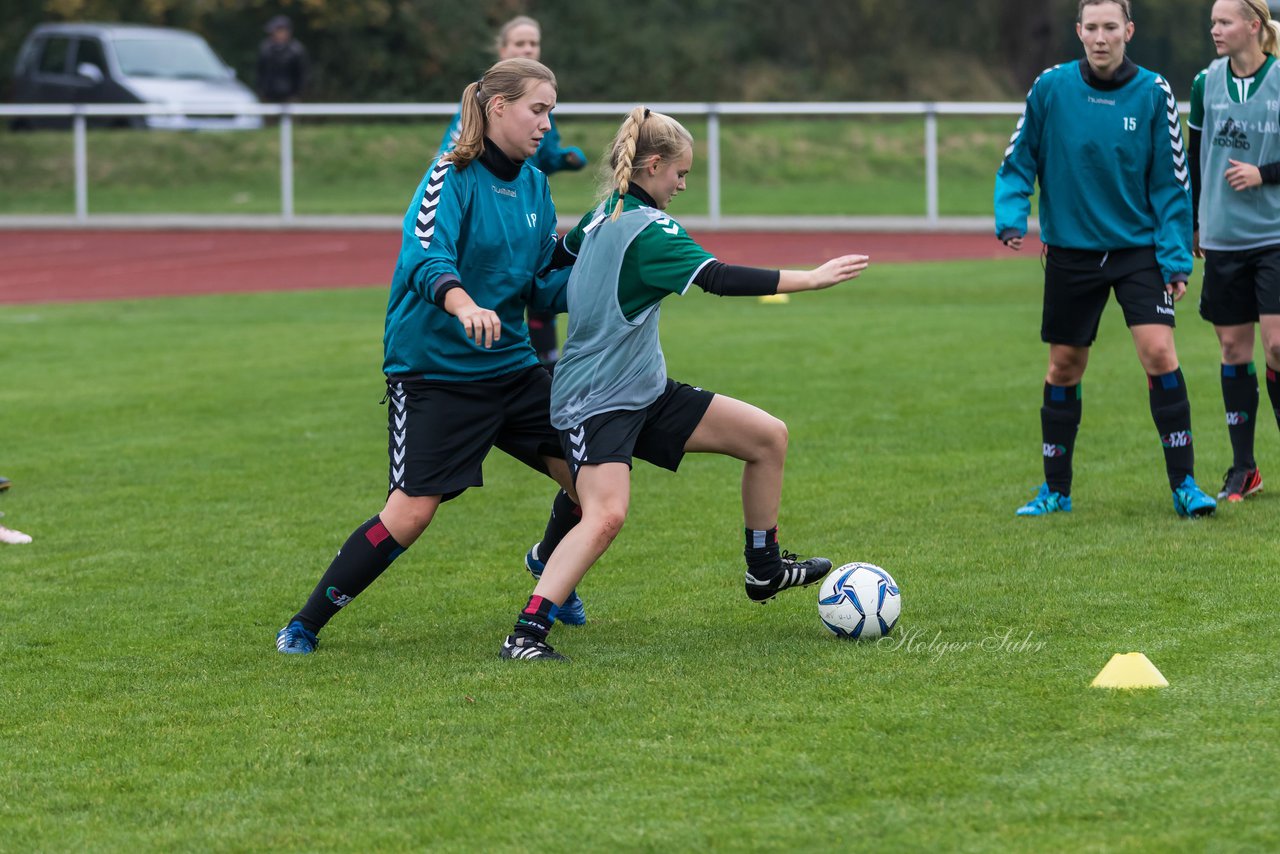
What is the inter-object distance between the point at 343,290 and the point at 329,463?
880 cm

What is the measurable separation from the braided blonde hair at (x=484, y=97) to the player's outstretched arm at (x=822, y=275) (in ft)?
3.25

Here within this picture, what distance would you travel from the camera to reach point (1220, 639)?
213 inches

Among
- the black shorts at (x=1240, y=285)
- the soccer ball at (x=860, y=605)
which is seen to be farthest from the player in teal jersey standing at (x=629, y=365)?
the black shorts at (x=1240, y=285)

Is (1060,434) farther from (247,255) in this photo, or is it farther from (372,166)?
(372,166)

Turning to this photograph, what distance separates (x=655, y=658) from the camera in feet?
18.0

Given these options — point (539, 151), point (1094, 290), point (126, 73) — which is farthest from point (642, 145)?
point (126, 73)

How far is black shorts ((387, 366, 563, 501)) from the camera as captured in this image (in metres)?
5.65

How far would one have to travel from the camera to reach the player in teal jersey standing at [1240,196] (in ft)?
23.9

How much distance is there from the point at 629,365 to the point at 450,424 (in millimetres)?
584

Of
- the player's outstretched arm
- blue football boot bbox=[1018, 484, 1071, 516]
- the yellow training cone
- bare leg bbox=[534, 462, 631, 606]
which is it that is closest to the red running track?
blue football boot bbox=[1018, 484, 1071, 516]

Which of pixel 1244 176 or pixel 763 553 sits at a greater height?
pixel 1244 176

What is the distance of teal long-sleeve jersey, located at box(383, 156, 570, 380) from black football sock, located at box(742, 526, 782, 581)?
35.7 inches

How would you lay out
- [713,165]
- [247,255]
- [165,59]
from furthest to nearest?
[165,59], [713,165], [247,255]

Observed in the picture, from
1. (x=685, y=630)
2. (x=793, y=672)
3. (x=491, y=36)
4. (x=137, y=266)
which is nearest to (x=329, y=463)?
(x=685, y=630)
